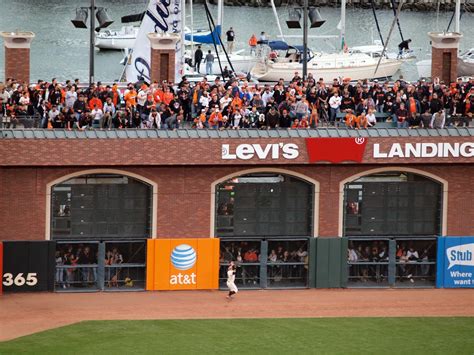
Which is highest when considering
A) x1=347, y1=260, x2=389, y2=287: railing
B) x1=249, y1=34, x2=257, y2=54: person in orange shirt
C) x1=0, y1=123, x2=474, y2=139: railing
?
x1=249, y1=34, x2=257, y2=54: person in orange shirt

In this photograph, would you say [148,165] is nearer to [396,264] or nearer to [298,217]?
[298,217]

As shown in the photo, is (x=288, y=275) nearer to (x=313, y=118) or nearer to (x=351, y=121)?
(x=313, y=118)

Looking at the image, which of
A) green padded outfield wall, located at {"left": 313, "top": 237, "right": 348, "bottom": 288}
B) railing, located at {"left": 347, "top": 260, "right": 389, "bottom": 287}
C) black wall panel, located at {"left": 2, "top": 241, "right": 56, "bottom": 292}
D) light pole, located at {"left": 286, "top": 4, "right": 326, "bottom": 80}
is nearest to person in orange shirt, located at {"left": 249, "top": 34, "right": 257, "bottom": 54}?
light pole, located at {"left": 286, "top": 4, "right": 326, "bottom": 80}

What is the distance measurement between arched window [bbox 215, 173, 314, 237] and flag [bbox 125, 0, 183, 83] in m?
9.95

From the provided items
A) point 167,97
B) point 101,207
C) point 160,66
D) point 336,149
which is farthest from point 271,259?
point 160,66

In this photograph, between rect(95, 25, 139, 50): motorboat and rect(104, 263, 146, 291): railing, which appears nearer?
rect(104, 263, 146, 291): railing

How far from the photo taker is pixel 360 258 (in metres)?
55.2

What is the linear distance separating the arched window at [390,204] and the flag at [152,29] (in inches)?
452

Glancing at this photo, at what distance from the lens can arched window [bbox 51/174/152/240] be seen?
5312cm

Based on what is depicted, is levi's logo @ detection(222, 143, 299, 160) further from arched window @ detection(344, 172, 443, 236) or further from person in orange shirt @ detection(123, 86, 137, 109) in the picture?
person in orange shirt @ detection(123, 86, 137, 109)

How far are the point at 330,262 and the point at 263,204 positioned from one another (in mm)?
2933

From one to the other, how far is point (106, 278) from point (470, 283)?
1220 cm

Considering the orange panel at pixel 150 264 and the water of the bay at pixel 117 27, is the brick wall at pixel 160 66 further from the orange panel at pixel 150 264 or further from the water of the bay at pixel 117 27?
the water of the bay at pixel 117 27

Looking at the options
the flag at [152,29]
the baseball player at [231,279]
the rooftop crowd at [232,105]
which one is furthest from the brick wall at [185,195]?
the flag at [152,29]
